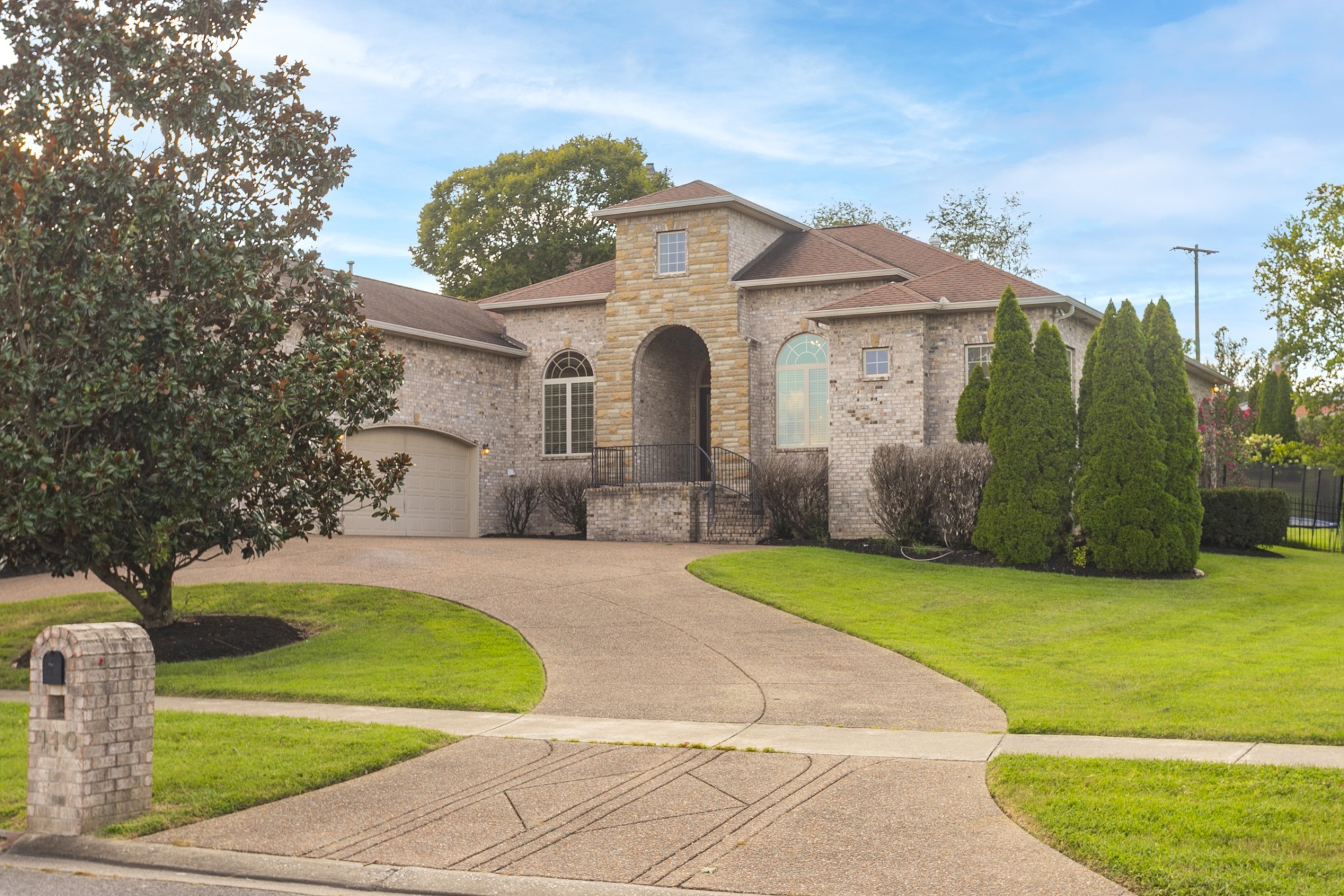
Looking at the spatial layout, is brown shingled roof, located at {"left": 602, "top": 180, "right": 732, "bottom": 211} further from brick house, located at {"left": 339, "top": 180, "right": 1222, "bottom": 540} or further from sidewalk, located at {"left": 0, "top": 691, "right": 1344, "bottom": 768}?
sidewalk, located at {"left": 0, "top": 691, "right": 1344, "bottom": 768}

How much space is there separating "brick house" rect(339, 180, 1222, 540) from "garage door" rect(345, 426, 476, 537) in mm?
43

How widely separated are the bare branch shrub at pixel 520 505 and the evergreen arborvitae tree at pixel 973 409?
10.6 metres

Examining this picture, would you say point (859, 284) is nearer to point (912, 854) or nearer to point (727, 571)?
point (727, 571)

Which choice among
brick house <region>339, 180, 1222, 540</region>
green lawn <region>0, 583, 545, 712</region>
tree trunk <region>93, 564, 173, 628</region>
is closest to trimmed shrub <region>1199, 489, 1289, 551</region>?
brick house <region>339, 180, 1222, 540</region>

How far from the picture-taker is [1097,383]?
67.4ft

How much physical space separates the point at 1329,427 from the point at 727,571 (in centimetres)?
1906

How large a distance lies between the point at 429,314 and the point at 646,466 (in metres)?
6.18

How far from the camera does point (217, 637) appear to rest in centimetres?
1406

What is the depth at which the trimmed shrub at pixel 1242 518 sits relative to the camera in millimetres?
24297

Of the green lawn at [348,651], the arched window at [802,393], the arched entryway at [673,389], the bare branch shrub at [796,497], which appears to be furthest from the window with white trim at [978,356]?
the green lawn at [348,651]

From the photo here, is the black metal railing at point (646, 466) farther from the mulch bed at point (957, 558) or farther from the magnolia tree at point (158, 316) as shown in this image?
the magnolia tree at point (158, 316)

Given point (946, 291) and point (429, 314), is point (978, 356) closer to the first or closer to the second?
point (946, 291)

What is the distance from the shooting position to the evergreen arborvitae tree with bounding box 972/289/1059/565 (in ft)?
66.8

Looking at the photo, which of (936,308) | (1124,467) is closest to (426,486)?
(936,308)
